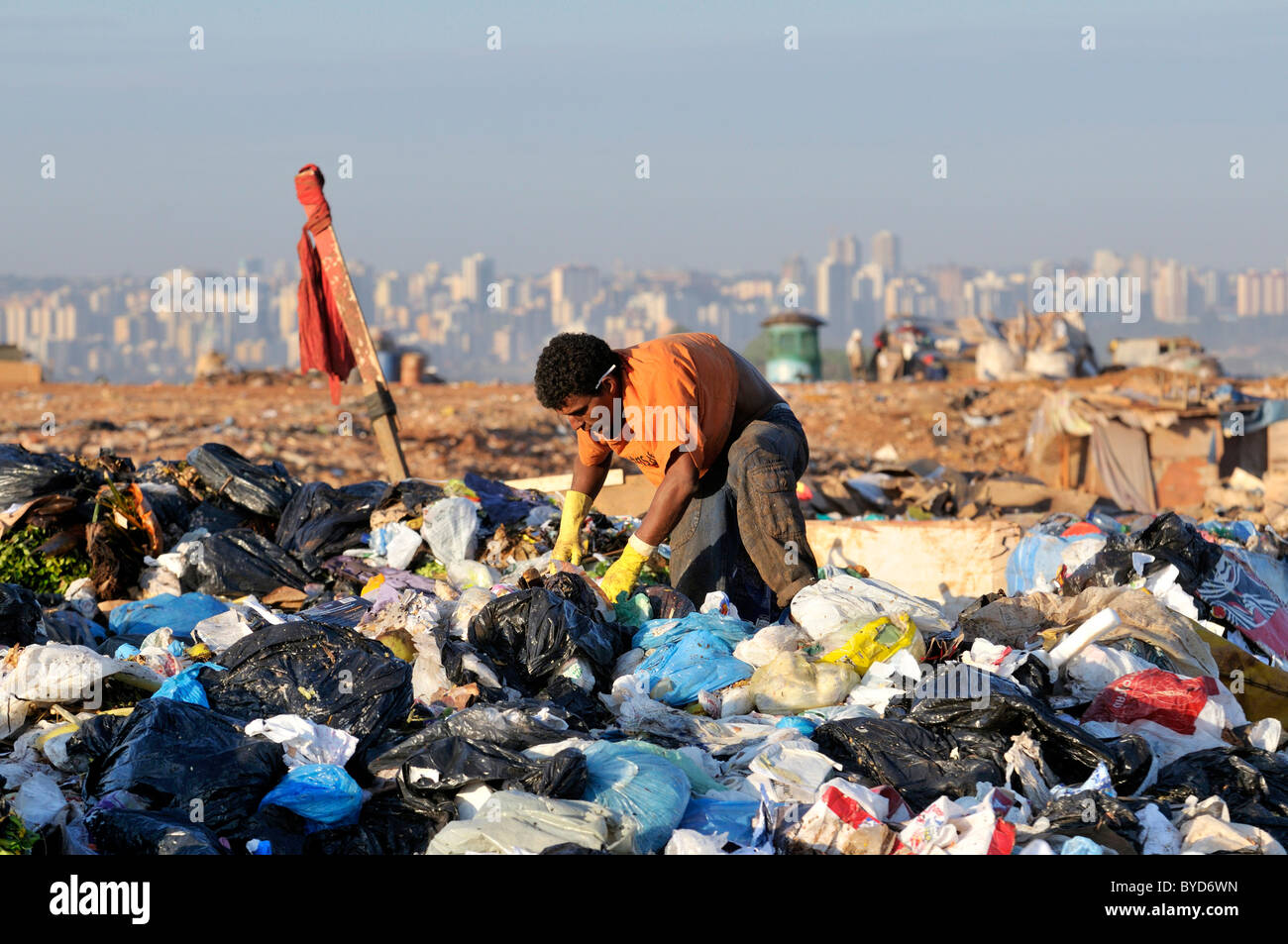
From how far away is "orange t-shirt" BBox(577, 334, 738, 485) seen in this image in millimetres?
4516

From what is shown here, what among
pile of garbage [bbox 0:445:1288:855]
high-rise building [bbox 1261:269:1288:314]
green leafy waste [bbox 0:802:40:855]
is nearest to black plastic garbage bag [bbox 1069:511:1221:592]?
pile of garbage [bbox 0:445:1288:855]

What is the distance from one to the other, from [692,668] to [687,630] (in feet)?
0.96

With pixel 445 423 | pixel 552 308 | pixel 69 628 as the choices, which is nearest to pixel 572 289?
pixel 552 308

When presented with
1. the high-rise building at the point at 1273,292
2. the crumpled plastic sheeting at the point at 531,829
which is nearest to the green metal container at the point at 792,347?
the crumpled plastic sheeting at the point at 531,829

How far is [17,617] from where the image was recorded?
4348mm

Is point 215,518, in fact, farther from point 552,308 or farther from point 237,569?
point 552,308

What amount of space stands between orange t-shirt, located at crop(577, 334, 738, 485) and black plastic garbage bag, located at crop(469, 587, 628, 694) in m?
0.74

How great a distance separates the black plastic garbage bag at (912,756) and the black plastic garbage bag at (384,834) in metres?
1.10

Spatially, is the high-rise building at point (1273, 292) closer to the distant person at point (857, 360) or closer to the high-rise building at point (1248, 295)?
the high-rise building at point (1248, 295)

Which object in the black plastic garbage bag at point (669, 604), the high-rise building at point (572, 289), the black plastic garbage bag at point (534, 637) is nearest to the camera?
the black plastic garbage bag at point (534, 637)

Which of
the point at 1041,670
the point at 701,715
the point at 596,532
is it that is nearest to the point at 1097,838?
the point at 1041,670

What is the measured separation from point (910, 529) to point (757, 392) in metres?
1.65

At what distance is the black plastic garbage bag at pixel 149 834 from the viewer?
2807mm
